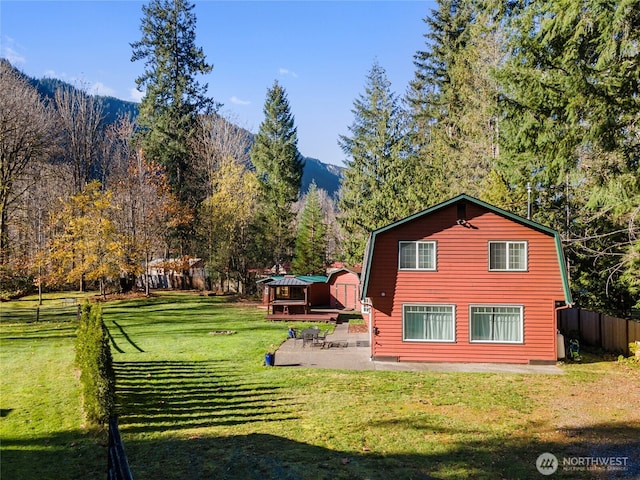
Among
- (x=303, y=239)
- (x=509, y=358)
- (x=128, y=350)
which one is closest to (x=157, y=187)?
(x=303, y=239)

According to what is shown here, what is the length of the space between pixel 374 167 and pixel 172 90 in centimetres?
2493

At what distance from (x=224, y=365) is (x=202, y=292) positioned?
26.6 metres

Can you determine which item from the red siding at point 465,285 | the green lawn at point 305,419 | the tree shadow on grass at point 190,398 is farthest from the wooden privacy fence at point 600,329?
the tree shadow on grass at point 190,398

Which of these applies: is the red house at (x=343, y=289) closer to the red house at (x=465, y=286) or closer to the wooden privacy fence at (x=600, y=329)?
the wooden privacy fence at (x=600, y=329)

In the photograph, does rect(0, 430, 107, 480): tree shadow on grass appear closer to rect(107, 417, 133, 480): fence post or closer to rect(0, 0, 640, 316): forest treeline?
rect(107, 417, 133, 480): fence post

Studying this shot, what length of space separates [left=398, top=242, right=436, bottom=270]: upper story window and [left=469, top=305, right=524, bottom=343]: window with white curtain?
8.56 feet

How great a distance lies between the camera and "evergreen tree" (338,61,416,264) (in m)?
37.6

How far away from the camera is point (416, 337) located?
1822 cm

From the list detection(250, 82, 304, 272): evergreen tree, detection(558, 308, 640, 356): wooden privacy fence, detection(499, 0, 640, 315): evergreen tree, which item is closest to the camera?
detection(499, 0, 640, 315): evergreen tree

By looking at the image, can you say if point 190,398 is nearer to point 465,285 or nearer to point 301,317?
point 465,285

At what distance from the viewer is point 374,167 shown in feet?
136

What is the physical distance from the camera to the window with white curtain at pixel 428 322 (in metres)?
18.1

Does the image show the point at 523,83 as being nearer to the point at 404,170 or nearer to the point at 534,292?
the point at 534,292

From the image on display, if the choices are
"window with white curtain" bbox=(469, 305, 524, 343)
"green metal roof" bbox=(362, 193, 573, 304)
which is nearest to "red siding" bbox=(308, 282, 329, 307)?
"green metal roof" bbox=(362, 193, 573, 304)
